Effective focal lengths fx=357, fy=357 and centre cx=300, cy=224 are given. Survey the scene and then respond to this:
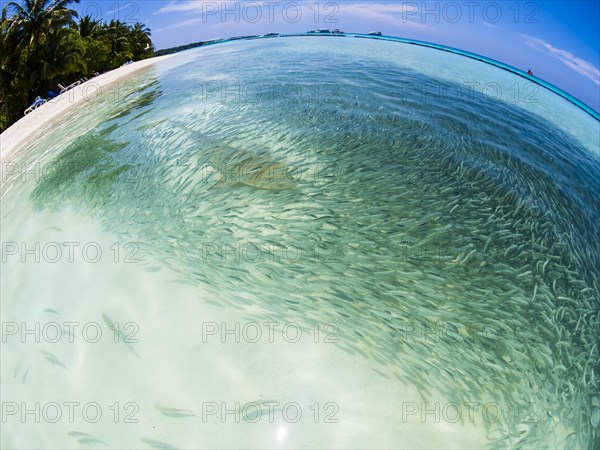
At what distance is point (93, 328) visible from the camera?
3.42m

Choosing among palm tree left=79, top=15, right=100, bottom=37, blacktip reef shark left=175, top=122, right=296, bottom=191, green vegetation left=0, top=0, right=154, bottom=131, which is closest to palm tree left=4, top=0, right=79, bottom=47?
green vegetation left=0, top=0, right=154, bottom=131

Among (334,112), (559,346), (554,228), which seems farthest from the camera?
(334,112)

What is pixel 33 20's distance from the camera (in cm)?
1577

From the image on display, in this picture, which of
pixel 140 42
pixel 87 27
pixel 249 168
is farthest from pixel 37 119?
pixel 140 42

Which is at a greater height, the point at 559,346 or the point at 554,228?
the point at 554,228

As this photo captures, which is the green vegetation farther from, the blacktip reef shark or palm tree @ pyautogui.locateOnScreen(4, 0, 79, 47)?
the blacktip reef shark

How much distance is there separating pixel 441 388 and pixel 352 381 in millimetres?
735

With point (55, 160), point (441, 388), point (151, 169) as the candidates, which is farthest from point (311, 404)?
point (55, 160)

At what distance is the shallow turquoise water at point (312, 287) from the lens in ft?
9.21

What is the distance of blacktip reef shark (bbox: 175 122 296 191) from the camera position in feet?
19.0

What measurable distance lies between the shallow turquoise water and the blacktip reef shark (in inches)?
2.0

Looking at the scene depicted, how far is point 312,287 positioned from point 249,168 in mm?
3005

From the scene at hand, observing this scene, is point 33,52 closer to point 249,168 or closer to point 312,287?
point 249,168

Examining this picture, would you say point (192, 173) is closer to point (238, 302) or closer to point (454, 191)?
point (238, 302)
